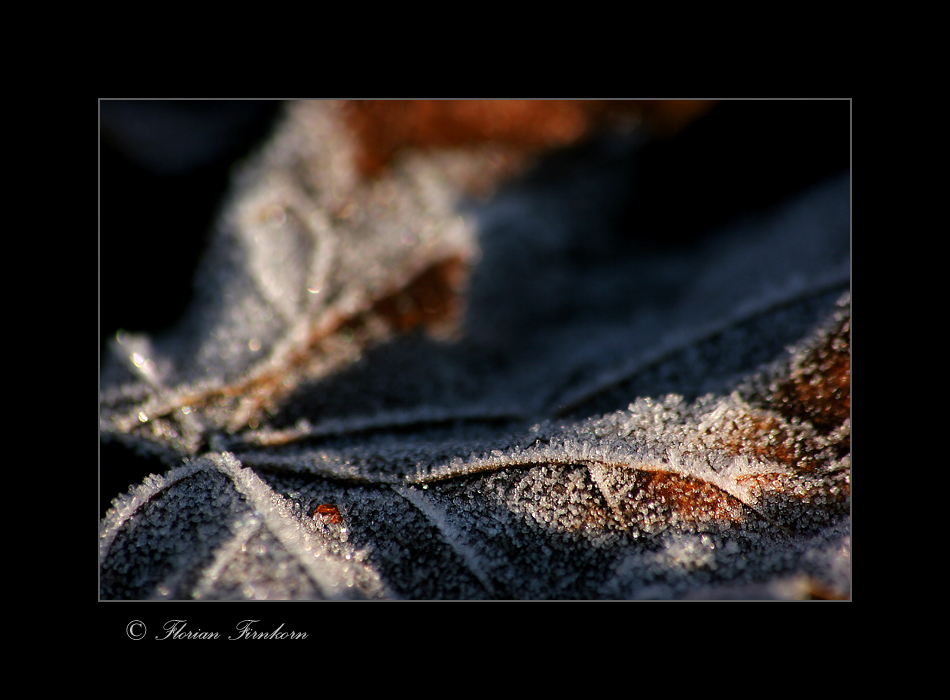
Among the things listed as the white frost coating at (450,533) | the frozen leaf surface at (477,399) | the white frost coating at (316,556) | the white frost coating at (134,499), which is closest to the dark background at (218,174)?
the frozen leaf surface at (477,399)

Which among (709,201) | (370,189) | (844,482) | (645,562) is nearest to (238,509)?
(645,562)

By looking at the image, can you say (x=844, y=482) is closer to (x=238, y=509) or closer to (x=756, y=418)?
(x=756, y=418)

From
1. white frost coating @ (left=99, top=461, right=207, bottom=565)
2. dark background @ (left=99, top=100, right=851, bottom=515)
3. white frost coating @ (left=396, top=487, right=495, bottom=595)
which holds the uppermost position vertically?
dark background @ (left=99, top=100, right=851, bottom=515)

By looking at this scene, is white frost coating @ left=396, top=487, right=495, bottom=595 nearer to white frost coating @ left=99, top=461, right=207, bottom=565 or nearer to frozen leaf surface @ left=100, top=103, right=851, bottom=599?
frozen leaf surface @ left=100, top=103, right=851, bottom=599

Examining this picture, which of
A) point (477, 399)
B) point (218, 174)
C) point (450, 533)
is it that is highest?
point (218, 174)

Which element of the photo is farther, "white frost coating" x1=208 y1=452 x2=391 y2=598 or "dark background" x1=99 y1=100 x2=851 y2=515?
"dark background" x1=99 y1=100 x2=851 y2=515

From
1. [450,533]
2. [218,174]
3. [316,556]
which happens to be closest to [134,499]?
[316,556]

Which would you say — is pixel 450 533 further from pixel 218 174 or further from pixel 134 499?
pixel 218 174

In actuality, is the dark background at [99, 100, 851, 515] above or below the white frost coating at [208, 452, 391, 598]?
above

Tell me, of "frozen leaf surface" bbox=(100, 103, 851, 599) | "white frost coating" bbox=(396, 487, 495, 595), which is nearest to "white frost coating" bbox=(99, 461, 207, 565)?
"frozen leaf surface" bbox=(100, 103, 851, 599)

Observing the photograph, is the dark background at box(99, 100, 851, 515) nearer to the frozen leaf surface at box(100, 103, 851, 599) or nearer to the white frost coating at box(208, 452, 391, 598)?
the frozen leaf surface at box(100, 103, 851, 599)
